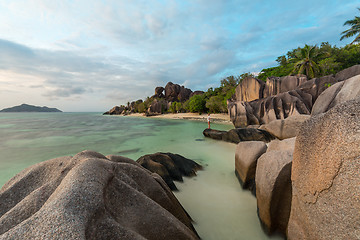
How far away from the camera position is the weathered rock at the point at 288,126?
8.54 m

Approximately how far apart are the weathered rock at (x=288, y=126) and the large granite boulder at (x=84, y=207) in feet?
30.0

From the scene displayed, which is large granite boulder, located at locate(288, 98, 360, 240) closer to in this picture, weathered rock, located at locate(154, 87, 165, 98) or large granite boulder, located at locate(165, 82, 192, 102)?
large granite boulder, located at locate(165, 82, 192, 102)

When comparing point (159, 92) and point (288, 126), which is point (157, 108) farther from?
point (288, 126)

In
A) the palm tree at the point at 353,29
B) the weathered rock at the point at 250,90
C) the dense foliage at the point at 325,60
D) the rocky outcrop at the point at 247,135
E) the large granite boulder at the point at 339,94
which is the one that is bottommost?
the rocky outcrop at the point at 247,135

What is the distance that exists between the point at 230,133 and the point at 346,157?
9.06 m

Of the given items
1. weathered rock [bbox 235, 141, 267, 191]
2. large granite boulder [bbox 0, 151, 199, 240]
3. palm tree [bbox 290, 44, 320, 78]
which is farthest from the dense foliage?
large granite boulder [bbox 0, 151, 199, 240]

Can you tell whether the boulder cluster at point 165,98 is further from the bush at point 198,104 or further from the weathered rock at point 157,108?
the bush at point 198,104

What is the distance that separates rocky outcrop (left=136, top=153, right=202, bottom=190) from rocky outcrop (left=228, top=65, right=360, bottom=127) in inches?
503

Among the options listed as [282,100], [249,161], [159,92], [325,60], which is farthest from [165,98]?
[249,161]

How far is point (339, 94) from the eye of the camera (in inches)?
271

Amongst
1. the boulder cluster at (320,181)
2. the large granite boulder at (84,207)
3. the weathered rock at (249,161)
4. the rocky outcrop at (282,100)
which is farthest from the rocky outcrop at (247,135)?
the large granite boulder at (84,207)

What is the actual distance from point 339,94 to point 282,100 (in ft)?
27.3

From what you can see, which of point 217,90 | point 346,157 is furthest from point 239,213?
point 217,90

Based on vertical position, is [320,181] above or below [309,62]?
below
